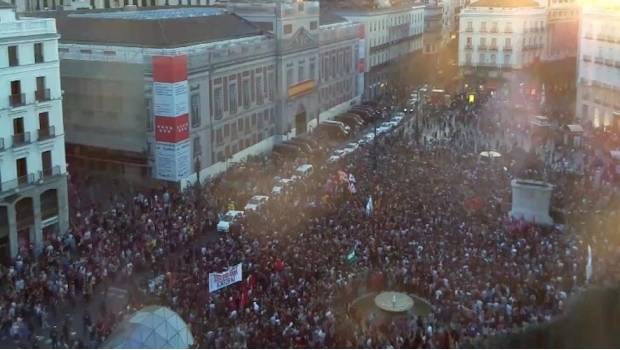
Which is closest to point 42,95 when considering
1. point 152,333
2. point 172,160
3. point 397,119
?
point 172,160

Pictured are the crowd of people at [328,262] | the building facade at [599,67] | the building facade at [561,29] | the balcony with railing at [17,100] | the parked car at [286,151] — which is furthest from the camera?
the building facade at [561,29]

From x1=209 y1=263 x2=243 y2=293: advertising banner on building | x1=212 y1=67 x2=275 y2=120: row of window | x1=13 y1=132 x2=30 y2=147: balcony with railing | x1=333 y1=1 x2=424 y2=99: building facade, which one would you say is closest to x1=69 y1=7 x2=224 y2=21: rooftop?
x1=212 y1=67 x2=275 y2=120: row of window

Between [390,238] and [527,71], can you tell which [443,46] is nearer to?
[527,71]

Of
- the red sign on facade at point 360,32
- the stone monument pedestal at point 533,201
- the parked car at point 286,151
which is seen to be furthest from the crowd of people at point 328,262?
the red sign on facade at point 360,32

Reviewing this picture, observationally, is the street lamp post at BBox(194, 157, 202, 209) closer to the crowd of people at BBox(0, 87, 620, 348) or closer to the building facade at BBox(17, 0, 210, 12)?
the crowd of people at BBox(0, 87, 620, 348)

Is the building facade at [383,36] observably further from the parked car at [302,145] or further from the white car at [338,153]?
the white car at [338,153]
